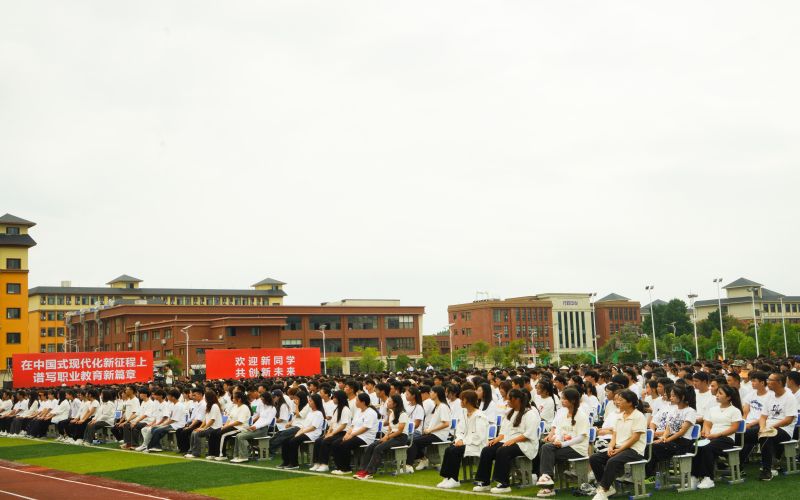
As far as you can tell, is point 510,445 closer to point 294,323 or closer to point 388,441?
point 388,441

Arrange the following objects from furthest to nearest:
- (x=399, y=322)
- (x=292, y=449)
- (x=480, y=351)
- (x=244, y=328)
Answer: (x=399, y=322), (x=480, y=351), (x=244, y=328), (x=292, y=449)

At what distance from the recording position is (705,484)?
403 inches

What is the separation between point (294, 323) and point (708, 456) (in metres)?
78.0

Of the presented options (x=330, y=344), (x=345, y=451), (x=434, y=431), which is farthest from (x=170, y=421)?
(x=330, y=344)

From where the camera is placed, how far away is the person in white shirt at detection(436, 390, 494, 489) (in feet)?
38.3

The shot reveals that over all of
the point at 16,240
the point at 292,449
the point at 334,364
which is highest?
the point at 16,240

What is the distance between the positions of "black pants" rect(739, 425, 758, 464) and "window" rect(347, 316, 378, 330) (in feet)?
259

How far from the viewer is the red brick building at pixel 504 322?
4341 inches

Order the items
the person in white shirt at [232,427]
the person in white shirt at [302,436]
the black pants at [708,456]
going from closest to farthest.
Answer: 1. the black pants at [708,456]
2. the person in white shirt at [302,436]
3. the person in white shirt at [232,427]

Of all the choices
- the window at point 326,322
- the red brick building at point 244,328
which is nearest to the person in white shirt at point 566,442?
the red brick building at point 244,328

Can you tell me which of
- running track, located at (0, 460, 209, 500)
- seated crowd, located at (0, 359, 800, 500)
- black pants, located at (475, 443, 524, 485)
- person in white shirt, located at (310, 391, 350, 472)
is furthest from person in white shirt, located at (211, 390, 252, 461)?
black pants, located at (475, 443, 524, 485)

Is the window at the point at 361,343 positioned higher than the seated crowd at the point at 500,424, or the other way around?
the window at the point at 361,343

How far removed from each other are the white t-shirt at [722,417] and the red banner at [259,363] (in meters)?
29.4

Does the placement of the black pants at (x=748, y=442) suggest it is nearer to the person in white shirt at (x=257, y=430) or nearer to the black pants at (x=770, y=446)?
the black pants at (x=770, y=446)
